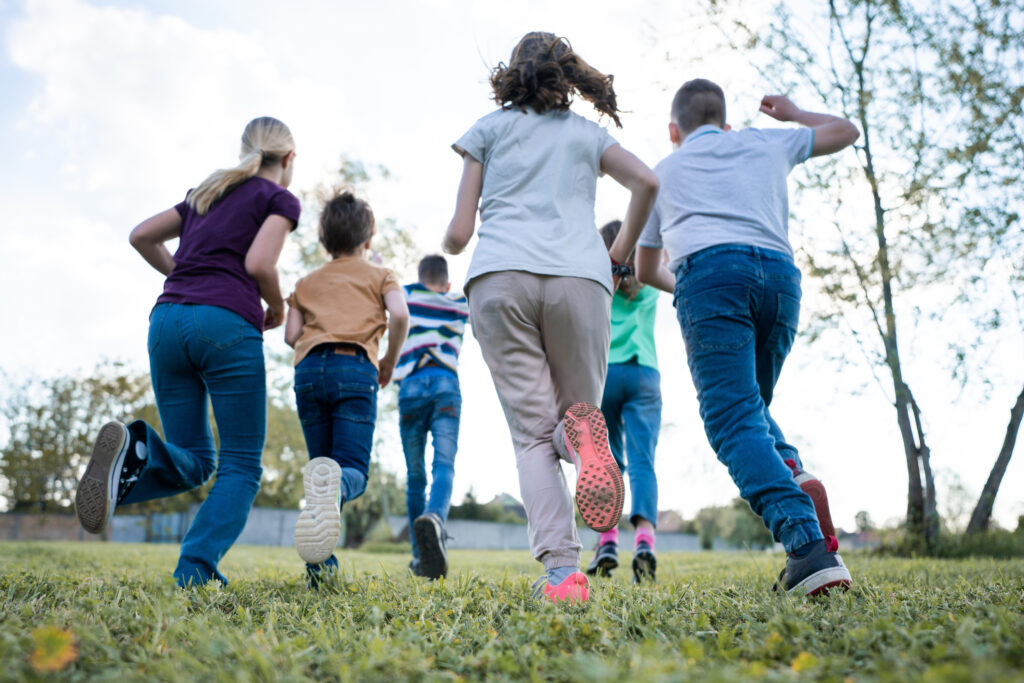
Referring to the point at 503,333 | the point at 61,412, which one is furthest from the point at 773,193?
the point at 61,412

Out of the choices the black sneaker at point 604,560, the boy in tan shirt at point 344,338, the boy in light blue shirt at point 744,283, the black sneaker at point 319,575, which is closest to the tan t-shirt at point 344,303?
the boy in tan shirt at point 344,338

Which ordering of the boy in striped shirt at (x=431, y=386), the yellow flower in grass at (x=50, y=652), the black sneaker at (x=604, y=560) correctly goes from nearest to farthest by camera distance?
the yellow flower in grass at (x=50, y=652)
the black sneaker at (x=604, y=560)
the boy in striped shirt at (x=431, y=386)

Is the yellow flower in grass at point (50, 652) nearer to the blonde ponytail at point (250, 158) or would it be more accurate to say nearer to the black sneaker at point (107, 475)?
the black sneaker at point (107, 475)

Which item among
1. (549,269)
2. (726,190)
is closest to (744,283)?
(726,190)

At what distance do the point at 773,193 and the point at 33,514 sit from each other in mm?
31436

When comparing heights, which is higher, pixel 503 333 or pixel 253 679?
pixel 503 333

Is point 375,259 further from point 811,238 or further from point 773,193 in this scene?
point 811,238

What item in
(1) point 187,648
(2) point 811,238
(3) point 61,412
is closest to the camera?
(1) point 187,648

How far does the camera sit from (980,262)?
8781 millimetres

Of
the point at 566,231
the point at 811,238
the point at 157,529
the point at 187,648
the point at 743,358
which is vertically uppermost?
the point at 811,238

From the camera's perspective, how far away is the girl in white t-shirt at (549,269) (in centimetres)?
249

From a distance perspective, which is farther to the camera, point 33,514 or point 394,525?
point 394,525

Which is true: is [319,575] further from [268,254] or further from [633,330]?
[633,330]

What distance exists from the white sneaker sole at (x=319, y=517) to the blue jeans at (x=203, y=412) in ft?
1.19
